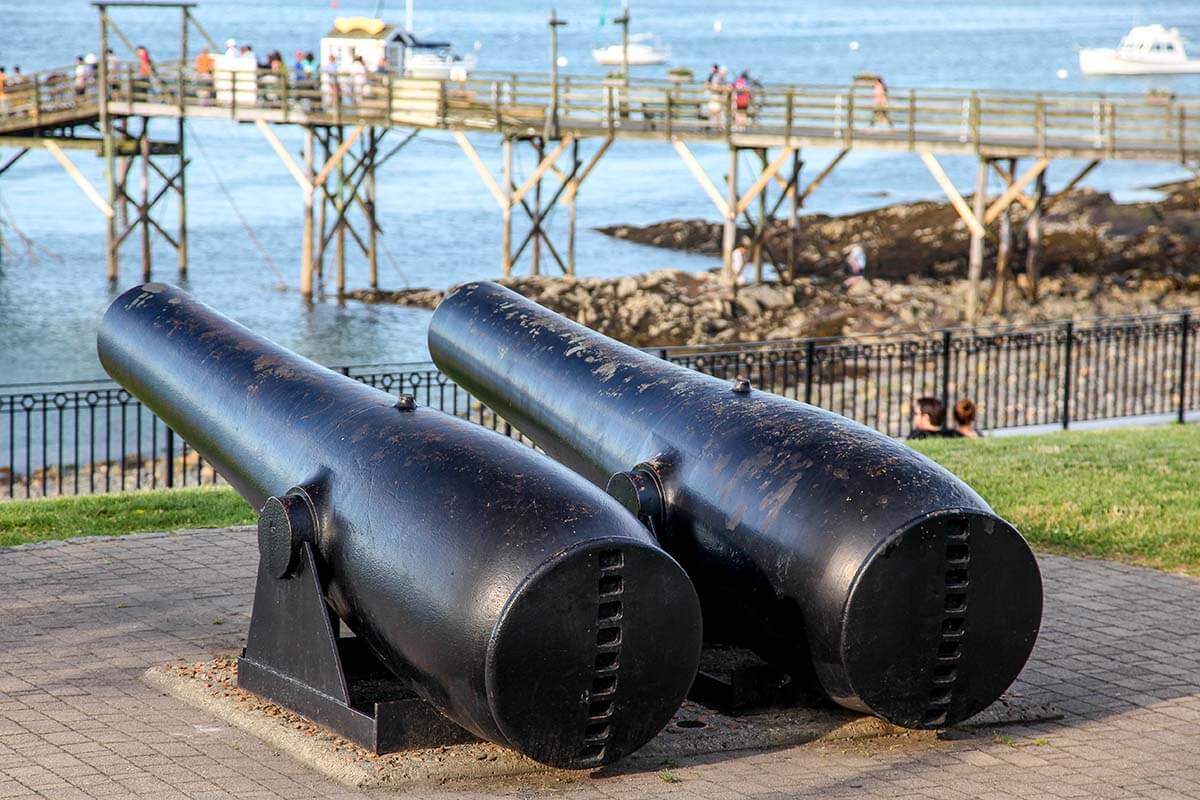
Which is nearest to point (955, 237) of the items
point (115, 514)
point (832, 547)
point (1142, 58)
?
point (115, 514)

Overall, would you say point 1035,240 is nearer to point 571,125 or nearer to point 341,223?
point 571,125

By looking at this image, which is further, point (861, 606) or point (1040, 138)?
point (1040, 138)

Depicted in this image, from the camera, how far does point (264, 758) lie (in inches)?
241

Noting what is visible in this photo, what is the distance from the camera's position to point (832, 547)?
19.6 feet

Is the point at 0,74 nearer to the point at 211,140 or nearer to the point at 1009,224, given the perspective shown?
the point at 1009,224

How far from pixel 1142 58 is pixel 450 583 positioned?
11272 cm

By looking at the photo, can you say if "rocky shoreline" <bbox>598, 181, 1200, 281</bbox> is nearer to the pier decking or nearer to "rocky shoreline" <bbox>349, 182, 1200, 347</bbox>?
"rocky shoreline" <bbox>349, 182, 1200, 347</bbox>

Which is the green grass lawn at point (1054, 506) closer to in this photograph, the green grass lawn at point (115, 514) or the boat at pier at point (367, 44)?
the green grass lawn at point (115, 514)

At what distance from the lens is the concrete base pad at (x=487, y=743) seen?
5949 mm

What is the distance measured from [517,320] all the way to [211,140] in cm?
7590

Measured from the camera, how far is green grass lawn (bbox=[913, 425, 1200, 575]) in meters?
10.0

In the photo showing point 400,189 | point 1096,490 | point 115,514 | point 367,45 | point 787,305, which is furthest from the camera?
point 400,189

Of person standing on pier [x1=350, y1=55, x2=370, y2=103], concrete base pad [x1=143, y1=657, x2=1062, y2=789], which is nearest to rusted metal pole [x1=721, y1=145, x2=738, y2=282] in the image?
person standing on pier [x1=350, y1=55, x2=370, y2=103]

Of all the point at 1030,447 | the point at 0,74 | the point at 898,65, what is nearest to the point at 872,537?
the point at 1030,447
